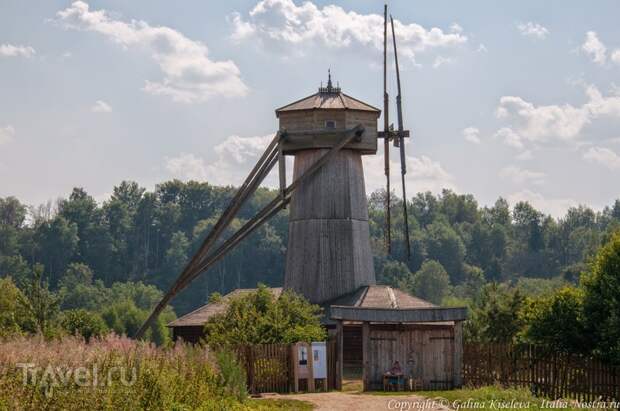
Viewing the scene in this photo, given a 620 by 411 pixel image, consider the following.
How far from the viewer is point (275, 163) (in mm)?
40125

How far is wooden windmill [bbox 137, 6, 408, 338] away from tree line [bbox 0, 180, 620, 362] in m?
61.8

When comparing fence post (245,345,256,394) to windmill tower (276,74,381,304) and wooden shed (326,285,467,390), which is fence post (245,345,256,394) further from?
windmill tower (276,74,381,304)

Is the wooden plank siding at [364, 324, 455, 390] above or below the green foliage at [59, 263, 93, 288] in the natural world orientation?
below

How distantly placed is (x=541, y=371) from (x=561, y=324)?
4.88 feet

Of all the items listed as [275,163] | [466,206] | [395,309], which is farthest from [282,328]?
[466,206]

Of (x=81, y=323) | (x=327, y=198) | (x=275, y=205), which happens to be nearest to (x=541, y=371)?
(x=327, y=198)

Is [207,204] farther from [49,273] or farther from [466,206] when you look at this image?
[466,206]

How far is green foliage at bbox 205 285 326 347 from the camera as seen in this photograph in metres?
30.5

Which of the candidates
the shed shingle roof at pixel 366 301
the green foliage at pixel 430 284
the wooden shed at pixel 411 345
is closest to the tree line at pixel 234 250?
the green foliage at pixel 430 284

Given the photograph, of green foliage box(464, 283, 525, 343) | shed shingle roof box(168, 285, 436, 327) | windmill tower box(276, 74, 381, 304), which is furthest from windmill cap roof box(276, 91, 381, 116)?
green foliage box(464, 283, 525, 343)

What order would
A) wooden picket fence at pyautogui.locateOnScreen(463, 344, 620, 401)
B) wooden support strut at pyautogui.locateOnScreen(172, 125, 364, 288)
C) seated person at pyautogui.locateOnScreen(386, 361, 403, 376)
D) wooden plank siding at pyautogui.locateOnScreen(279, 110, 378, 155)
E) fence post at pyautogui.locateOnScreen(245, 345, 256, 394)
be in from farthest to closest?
1. wooden plank siding at pyautogui.locateOnScreen(279, 110, 378, 155)
2. wooden support strut at pyautogui.locateOnScreen(172, 125, 364, 288)
3. seated person at pyautogui.locateOnScreen(386, 361, 403, 376)
4. fence post at pyautogui.locateOnScreen(245, 345, 256, 394)
5. wooden picket fence at pyautogui.locateOnScreen(463, 344, 620, 401)

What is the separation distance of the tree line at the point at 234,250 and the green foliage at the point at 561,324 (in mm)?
73205

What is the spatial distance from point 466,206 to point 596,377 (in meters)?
118

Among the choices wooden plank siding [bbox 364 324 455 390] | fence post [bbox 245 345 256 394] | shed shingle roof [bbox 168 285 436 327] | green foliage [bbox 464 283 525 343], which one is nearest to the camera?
fence post [bbox 245 345 256 394]
